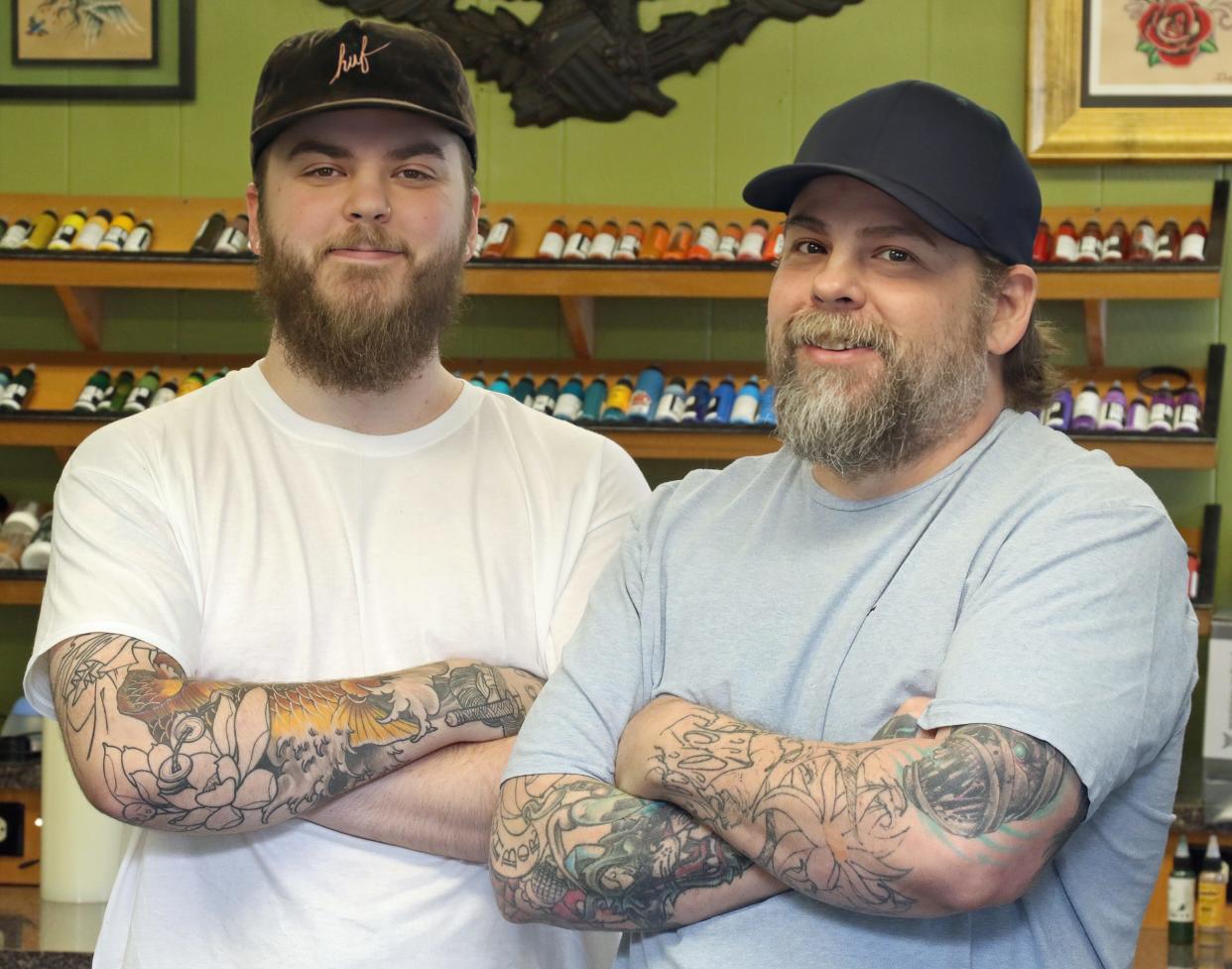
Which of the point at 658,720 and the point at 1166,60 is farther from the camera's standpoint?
the point at 1166,60

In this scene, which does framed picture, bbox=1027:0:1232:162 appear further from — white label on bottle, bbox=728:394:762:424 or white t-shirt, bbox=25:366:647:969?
white t-shirt, bbox=25:366:647:969

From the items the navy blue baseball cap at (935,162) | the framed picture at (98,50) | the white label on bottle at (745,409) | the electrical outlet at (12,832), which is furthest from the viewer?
the framed picture at (98,50)

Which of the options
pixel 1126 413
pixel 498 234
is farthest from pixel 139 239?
pixel 1126 413

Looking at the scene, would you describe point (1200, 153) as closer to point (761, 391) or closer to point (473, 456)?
point (761, 391)

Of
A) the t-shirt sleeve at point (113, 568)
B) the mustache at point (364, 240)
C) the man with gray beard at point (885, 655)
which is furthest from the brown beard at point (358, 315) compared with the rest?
the man with gray beard at point (885, 655)

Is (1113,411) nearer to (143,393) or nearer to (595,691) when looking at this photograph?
(143,393)

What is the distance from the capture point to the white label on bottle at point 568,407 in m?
4.05

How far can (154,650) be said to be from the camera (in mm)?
1715

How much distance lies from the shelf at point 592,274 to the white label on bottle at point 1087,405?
20cm

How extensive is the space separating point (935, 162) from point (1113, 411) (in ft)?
8.21

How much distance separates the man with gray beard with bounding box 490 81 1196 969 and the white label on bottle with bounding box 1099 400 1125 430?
7.20 feet

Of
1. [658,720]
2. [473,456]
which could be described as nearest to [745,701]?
[658,720]

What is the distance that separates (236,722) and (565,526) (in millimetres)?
485

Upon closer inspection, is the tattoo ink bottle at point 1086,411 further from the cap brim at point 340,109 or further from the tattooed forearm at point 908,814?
the tattooed forearm at point 908,814
